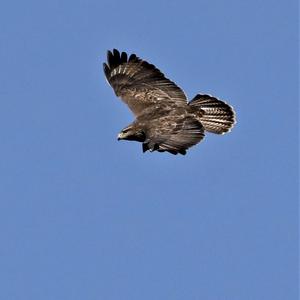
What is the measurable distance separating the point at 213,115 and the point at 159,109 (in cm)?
126

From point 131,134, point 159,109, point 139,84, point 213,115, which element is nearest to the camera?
point 131,134

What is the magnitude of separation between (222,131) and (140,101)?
6.67 ft

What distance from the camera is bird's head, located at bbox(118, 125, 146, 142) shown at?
28.0 metres

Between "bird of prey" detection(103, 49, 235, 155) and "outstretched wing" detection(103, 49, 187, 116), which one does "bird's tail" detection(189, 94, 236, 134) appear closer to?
"bird of prey" detection(103, 49, 235, 155)

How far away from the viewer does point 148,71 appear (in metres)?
30.7

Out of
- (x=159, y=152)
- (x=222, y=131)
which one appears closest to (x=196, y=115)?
(x=222, y=131)

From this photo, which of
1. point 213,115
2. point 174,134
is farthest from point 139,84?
point 174,134

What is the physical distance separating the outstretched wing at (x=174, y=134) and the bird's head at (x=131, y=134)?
35 centimetres

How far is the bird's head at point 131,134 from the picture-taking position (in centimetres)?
2797

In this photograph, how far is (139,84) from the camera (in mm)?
30625

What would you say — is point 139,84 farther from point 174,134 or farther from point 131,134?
point 174,134

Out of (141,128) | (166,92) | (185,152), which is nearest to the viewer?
(185,152)

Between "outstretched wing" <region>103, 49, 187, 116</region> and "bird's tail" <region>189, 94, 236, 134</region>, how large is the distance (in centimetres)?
35

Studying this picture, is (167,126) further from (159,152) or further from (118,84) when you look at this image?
(118,84)
